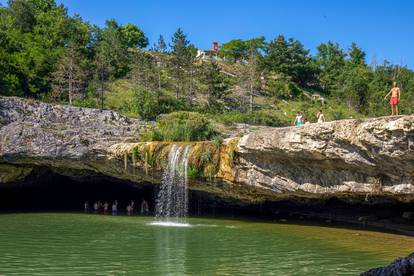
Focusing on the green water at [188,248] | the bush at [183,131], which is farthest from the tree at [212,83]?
the green water at [188,248]

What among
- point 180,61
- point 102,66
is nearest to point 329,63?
point 180,61

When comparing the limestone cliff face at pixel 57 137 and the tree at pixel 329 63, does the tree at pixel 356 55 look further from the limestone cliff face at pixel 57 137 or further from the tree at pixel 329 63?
the limestone cliff face at pixel 57 137

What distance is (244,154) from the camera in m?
22.0

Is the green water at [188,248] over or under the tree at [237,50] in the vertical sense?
under

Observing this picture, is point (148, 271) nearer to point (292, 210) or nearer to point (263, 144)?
point (263, 144)

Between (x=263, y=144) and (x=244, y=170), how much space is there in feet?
8.89

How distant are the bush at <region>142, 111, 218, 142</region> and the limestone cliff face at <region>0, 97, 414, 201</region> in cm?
111

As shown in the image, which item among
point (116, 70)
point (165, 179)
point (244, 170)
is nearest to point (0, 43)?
point (116, 70)

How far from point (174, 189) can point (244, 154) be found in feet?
17.3

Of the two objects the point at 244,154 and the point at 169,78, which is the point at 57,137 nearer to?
the point at 244,154

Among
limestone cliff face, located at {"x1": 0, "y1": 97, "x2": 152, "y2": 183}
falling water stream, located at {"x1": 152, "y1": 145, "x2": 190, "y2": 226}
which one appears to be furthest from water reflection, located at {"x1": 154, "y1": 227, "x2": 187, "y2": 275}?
limestone cliff face, located at {"x1": 0, "y1": 97, "x2": 152, "y2": 183}

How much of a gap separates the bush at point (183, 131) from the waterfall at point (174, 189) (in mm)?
1499

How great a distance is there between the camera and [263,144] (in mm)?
20297

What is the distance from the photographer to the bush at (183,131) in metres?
25.5
